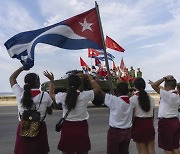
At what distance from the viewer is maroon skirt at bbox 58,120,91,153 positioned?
453 cm

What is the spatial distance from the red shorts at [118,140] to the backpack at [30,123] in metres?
1.19

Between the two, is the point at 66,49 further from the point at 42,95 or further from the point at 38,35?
the point at 42,95

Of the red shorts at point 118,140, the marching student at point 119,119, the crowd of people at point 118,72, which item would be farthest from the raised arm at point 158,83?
the crowd of people at point 118,72

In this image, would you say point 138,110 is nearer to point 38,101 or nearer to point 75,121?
point 75,121

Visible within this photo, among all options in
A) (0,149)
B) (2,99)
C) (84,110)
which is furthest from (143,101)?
(2,99)

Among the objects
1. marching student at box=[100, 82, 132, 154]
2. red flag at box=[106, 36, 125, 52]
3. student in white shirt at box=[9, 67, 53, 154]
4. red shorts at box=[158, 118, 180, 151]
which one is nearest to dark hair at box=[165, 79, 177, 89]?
red shorts at box=[158, 118, 180, 151]

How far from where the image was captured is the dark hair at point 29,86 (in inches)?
172

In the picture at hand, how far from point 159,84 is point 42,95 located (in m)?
1.83

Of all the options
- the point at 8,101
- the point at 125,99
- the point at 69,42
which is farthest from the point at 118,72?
the point at 125,99

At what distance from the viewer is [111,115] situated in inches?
196

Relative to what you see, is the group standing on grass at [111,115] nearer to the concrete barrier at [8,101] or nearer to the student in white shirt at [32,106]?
the student in white shirt at [32,106]

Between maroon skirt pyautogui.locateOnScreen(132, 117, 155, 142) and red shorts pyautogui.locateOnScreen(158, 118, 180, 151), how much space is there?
7.0 inches

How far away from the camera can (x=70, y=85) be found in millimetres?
4578

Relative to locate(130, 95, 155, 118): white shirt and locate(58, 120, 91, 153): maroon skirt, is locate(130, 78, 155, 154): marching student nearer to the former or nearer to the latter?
locate(130, 95, 155, 118): white shirt
